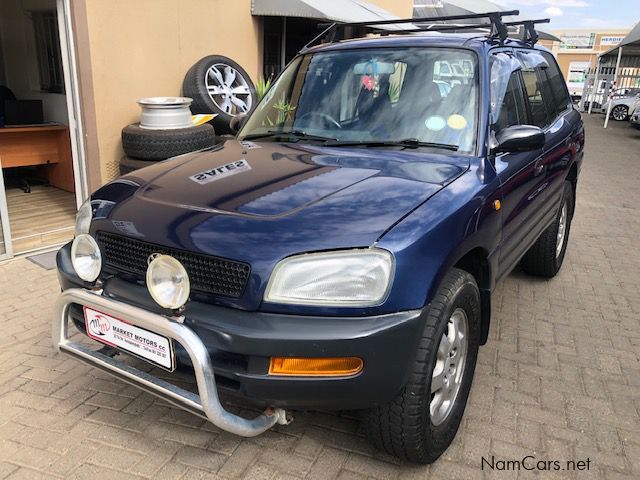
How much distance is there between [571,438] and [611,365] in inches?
38.2

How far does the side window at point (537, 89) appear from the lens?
3.87 metres

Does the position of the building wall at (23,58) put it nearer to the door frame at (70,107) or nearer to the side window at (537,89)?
the door frame at (70,107)

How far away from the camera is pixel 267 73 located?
Result: 9.04 m

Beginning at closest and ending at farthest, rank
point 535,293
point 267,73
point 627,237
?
point 535,293
point 627,237
point 267,73

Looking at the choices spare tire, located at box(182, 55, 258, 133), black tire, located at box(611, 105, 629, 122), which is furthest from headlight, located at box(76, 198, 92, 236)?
black tire, located at box(611, 105, 629, 122)

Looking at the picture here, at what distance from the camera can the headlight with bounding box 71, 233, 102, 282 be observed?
246 cm

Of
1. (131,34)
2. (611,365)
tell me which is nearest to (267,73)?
(131,34)

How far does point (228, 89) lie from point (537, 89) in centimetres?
425

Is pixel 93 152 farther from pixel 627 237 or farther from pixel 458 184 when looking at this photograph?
pixel 627 237

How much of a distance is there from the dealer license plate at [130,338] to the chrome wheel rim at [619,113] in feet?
85.2

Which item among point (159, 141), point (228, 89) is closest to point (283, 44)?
point (228, 89)

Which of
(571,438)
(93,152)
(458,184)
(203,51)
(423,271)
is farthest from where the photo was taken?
(203,51)

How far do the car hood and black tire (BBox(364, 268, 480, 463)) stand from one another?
0.41m

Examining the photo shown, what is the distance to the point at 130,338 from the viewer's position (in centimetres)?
232
